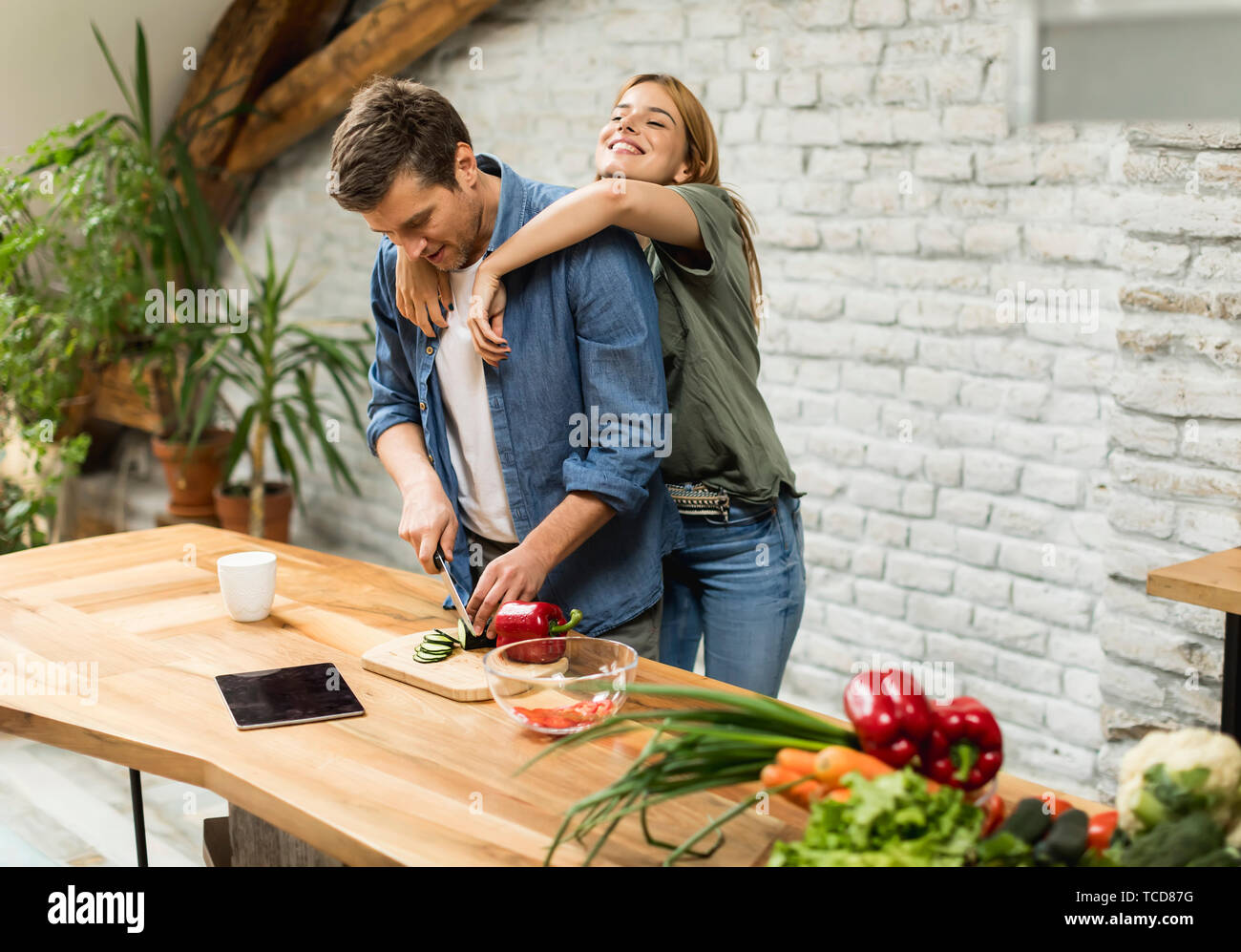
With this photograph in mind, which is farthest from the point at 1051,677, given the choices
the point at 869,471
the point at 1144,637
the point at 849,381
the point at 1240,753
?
the point at 1240,753

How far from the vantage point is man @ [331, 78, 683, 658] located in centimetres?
170

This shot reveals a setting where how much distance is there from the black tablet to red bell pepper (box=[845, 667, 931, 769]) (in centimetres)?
74

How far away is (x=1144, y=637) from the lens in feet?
9.07

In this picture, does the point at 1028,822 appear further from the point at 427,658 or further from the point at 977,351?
the point at 977,351

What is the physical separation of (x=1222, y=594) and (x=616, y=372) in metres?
1.18

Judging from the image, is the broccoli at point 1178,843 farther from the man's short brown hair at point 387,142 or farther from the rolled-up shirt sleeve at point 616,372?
the man's short brown hair at point 387,142

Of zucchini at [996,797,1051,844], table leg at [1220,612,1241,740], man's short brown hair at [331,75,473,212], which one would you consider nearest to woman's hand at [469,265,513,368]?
man's short brown hair at [331,75,473,212]

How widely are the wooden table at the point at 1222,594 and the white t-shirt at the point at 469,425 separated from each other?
1.21 meters

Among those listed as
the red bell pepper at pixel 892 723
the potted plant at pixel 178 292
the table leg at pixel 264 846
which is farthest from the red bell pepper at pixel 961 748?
the potted plant at pixel 178 292

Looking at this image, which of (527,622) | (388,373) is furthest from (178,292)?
(527,622)

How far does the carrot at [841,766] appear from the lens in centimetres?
110

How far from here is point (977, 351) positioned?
120 inches

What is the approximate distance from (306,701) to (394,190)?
2.43 feet

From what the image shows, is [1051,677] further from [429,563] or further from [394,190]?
[394,190]
